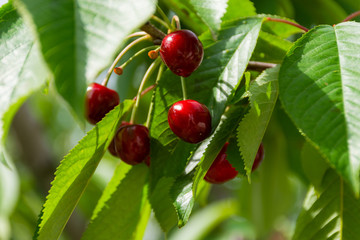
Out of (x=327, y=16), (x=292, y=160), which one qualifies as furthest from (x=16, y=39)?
(x=292, y=160)

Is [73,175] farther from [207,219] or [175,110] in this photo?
[207,219]

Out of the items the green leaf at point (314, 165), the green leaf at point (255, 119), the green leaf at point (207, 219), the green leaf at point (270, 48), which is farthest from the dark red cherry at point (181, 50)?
the green leaf at point (207, 219)

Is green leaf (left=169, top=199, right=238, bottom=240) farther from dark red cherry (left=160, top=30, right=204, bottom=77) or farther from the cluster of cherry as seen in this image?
dark red cherry (left=160, top=30, right=204, bottom=77)

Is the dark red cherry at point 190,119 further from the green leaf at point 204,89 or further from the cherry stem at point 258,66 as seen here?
the cherry stem at point 258,66

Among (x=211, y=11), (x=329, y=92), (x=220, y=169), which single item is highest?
(x=211, y=11)

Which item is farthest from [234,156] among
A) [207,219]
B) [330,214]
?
[207,219]

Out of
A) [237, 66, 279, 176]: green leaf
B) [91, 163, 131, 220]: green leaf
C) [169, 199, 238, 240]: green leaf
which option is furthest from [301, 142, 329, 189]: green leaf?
[169, 199, 238, 240]: green leaf

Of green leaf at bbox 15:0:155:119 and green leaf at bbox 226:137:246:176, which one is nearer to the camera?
green leaf at bbox 15:0:155:119
